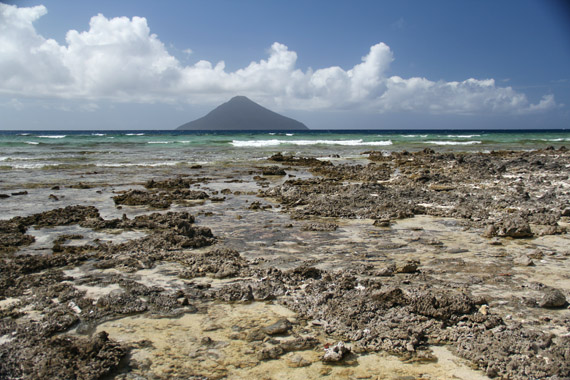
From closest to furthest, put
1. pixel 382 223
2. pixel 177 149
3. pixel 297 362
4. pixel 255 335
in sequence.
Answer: pixel 297 362
pixel 255 335
pixel 382 223
pixel 177 149

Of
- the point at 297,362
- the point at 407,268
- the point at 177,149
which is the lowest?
the point at 297,362

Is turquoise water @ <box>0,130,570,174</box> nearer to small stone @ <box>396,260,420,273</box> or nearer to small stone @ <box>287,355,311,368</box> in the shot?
small stone @ <box>396,260,420,273</box>

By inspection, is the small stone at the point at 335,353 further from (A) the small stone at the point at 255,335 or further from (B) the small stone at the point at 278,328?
(A) the small stone at the point at 255,335

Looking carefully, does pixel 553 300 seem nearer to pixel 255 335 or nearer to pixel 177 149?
pixel 255 335

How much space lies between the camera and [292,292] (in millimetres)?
4469

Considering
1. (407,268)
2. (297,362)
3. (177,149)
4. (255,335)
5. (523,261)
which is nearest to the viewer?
(297,362)

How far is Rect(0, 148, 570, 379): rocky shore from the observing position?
3127mm

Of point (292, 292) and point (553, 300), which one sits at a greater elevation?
point (553, 300)

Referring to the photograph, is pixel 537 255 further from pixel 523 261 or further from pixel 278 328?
pixel 278 328

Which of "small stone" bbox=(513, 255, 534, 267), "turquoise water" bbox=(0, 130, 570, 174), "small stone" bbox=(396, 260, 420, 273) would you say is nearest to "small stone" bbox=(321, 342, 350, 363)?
"small stone" bbox=(396, 260, 420, 273)

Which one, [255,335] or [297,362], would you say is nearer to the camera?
[297,362]

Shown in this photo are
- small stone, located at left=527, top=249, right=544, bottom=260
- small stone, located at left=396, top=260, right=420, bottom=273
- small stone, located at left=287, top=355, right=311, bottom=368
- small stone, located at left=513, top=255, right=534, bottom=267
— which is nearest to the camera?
small stone, located at left=287, top=355, right=311, bottom=368

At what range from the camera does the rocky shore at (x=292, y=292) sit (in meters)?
3.13

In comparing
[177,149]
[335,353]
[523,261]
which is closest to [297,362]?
[335,353]
